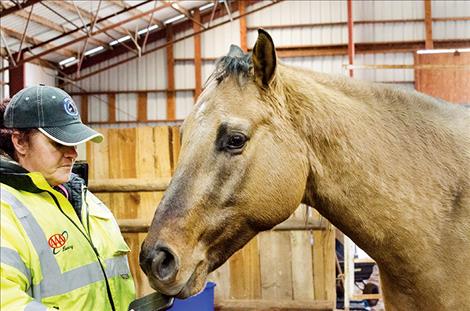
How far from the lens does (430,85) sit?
1711cm

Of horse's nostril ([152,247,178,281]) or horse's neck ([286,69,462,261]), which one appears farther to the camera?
horse's neck ([286,69,462,261])

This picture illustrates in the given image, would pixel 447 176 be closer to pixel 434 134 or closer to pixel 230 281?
pixel 434 134

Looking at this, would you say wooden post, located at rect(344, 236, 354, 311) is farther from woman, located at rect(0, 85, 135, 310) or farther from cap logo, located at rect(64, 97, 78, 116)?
cap logo, located at rect(64, 97, 78, 116)

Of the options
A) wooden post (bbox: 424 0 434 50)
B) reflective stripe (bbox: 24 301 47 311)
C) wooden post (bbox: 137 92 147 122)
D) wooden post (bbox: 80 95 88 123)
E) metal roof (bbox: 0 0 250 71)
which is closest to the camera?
reflective stripe (bbox: 24 301 47 311)

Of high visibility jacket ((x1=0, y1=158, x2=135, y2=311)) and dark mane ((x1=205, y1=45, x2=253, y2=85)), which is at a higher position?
dark mane ((x1=205, y1=45, x2=253, y2=85))

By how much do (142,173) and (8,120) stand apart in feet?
12.4

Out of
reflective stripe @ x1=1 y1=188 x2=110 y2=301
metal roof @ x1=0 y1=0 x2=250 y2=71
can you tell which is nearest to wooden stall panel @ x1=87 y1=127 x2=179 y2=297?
reflective stripe @ x1=1 y1=188 x2=110 y2=301

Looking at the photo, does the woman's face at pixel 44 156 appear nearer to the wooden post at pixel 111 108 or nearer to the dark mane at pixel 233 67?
the dark mane at pixel 233 67

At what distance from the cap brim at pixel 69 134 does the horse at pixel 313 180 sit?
0.34 meters

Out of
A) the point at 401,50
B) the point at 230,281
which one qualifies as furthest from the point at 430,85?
the point at 230,281

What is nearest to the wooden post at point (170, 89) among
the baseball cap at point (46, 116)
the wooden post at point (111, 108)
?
the wooden post at point (111, 108)

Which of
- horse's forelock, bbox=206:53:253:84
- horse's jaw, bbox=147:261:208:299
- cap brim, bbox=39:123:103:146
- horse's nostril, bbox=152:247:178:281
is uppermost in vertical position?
horse's forelock, bbox=206:53:253:84

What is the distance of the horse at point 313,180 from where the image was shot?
192cm

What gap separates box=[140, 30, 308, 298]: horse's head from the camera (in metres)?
1.86
